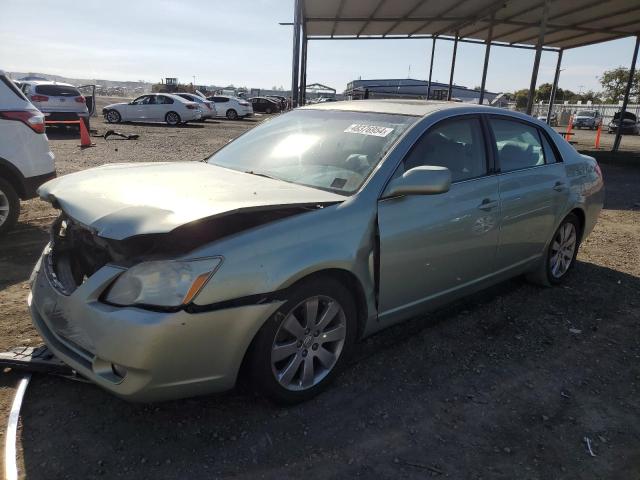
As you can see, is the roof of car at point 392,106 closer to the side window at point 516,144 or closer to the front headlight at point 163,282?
the side window at point 516,144

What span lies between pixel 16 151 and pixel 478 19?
1352cm

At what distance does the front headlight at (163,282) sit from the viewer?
84.4 inches

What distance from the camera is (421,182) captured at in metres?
2.77

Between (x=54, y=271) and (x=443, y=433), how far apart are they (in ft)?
7.57

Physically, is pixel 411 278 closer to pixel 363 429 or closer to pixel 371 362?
pixel 371 362

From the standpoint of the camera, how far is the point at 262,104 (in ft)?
133

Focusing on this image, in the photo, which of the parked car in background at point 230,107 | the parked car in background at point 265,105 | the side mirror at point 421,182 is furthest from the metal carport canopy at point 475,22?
the parked car in background at point 265,105

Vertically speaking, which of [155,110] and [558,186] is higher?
[558,186]

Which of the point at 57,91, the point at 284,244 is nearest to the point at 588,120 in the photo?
the point at 57,91

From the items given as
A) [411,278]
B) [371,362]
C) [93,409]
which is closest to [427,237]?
[411,278]

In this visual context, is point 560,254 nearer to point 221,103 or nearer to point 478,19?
point 478,19

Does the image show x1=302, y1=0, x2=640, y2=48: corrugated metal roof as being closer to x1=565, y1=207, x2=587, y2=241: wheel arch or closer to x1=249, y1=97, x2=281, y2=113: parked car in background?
x1=565, y1=207, x2=587, y2=241: wheel arch

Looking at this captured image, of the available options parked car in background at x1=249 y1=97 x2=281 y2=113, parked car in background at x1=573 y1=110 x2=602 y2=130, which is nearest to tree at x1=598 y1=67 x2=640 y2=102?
parked car in background at x1=573 y1=110 x2=602 y2=130

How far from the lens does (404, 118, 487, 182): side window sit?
316 centimetres
